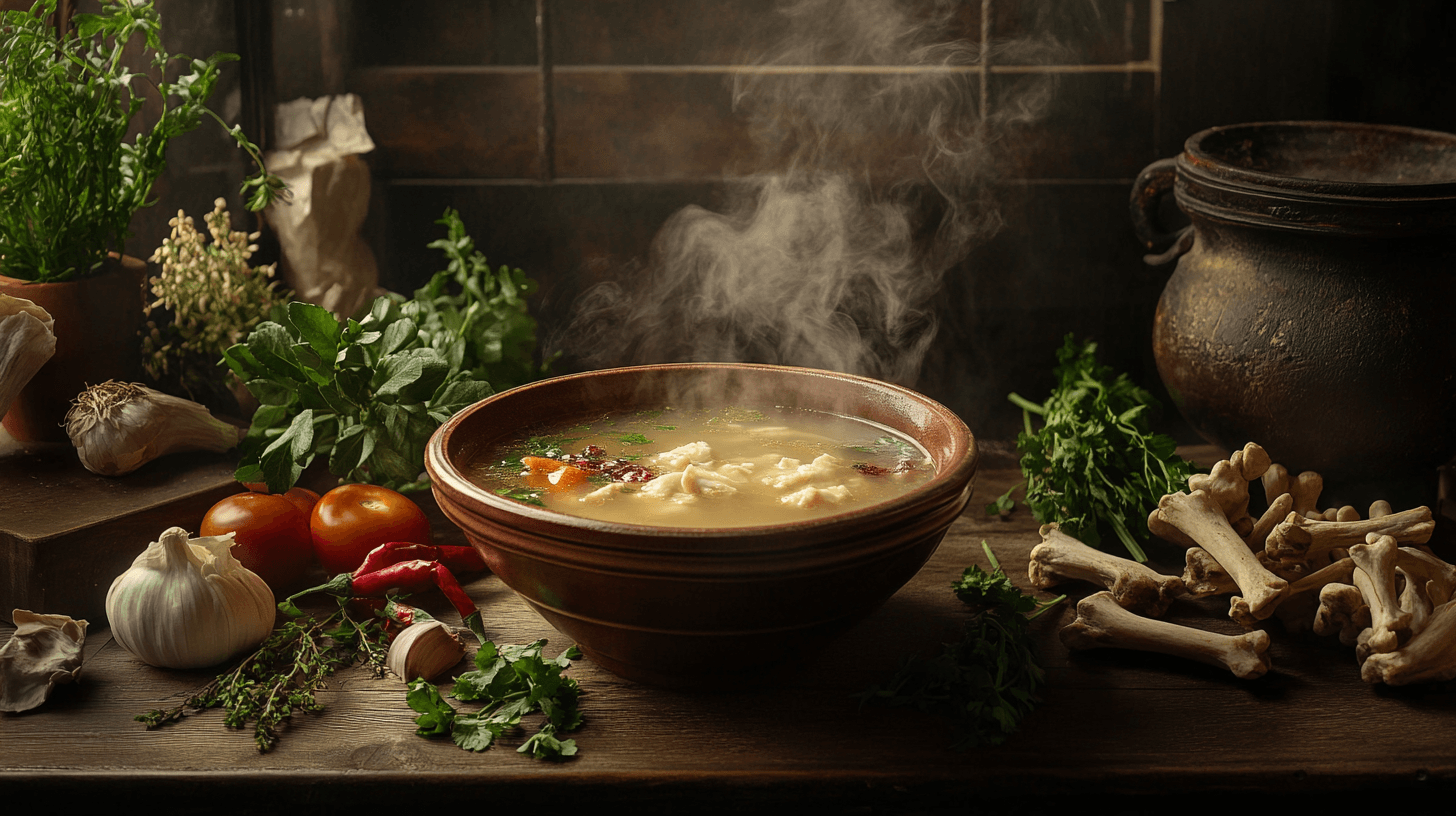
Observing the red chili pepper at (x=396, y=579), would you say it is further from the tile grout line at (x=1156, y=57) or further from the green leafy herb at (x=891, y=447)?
the tile grout line at (x=1156, y=57)

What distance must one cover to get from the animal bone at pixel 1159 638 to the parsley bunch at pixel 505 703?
821 millimetres

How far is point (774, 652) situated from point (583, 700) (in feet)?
1.02

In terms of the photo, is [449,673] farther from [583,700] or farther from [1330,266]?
[1330,266]

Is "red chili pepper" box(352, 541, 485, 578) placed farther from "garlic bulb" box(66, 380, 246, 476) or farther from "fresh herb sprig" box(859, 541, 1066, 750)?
"fresh herb sprig" box(859, 541, 1066, 750)

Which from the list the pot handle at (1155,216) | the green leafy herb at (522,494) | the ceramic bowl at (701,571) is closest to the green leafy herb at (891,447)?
the ceramic bowl at (701,571)

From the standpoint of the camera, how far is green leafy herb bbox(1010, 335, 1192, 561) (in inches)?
85.1

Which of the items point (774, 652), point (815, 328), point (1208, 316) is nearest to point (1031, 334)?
point (815, 328)

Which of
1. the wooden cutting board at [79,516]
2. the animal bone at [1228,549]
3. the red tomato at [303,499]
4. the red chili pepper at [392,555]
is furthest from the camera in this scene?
the red tomato at [303,499]

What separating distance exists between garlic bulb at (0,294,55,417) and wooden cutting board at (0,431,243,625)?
0.56 feet

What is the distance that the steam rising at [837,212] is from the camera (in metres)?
3.04

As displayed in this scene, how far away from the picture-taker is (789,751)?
1534 mm

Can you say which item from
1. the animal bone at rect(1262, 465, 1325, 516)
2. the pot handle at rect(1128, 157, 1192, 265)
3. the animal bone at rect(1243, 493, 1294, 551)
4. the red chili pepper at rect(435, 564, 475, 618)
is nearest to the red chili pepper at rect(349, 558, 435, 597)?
the red chili pepper at rect(435, 564, 475, 618)

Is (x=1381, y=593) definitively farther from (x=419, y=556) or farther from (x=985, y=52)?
(x=985, y=52)

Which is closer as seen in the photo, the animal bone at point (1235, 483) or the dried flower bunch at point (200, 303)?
the animal bone at point (1235, 483)
